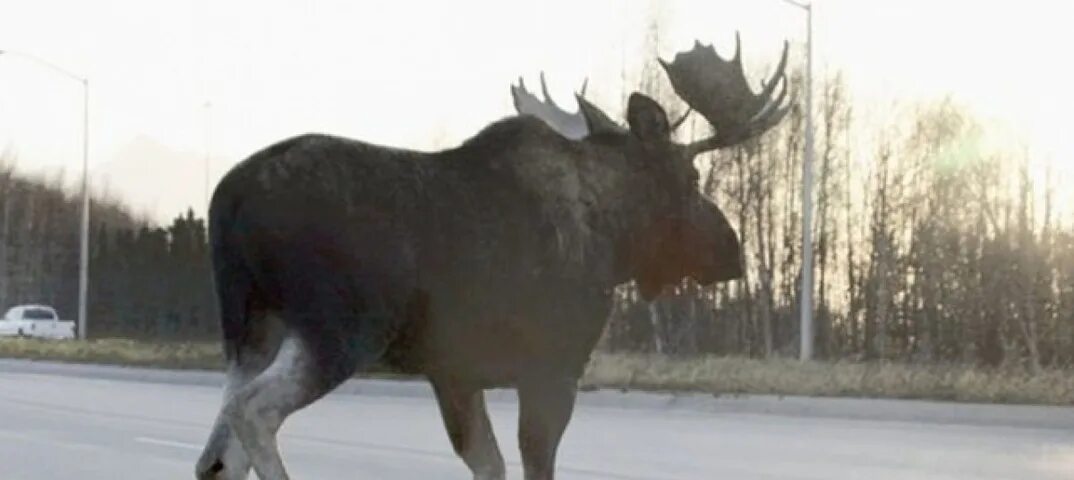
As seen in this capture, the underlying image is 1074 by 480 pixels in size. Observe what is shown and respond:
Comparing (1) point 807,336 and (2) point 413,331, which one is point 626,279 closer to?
(2) point 413,331

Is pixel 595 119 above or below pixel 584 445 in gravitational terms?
above

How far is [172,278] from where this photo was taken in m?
36.8

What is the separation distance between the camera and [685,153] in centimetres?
271

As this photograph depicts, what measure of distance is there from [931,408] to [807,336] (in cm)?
793

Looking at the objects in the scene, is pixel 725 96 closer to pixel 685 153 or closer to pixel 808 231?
pixel 685 153

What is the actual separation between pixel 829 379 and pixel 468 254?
2004 centimetres

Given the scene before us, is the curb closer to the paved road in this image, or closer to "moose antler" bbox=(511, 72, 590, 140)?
the paved road

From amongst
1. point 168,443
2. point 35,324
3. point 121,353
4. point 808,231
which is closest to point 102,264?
point 35,324

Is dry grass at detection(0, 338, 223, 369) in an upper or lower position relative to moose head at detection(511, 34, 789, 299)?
lower

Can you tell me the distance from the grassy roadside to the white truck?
93.7ft

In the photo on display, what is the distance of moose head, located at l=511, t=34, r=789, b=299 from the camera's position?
269cm

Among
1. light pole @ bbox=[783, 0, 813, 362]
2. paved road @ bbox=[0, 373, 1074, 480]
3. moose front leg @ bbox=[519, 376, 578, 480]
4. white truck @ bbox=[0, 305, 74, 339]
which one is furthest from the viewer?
white truck @ bbox=[0, 305, 74, 339]

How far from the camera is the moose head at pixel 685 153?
2691 mm

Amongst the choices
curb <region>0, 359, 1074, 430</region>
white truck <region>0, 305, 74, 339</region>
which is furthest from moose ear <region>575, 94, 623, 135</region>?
white truck <region>0, 305, 74, 339</region>
